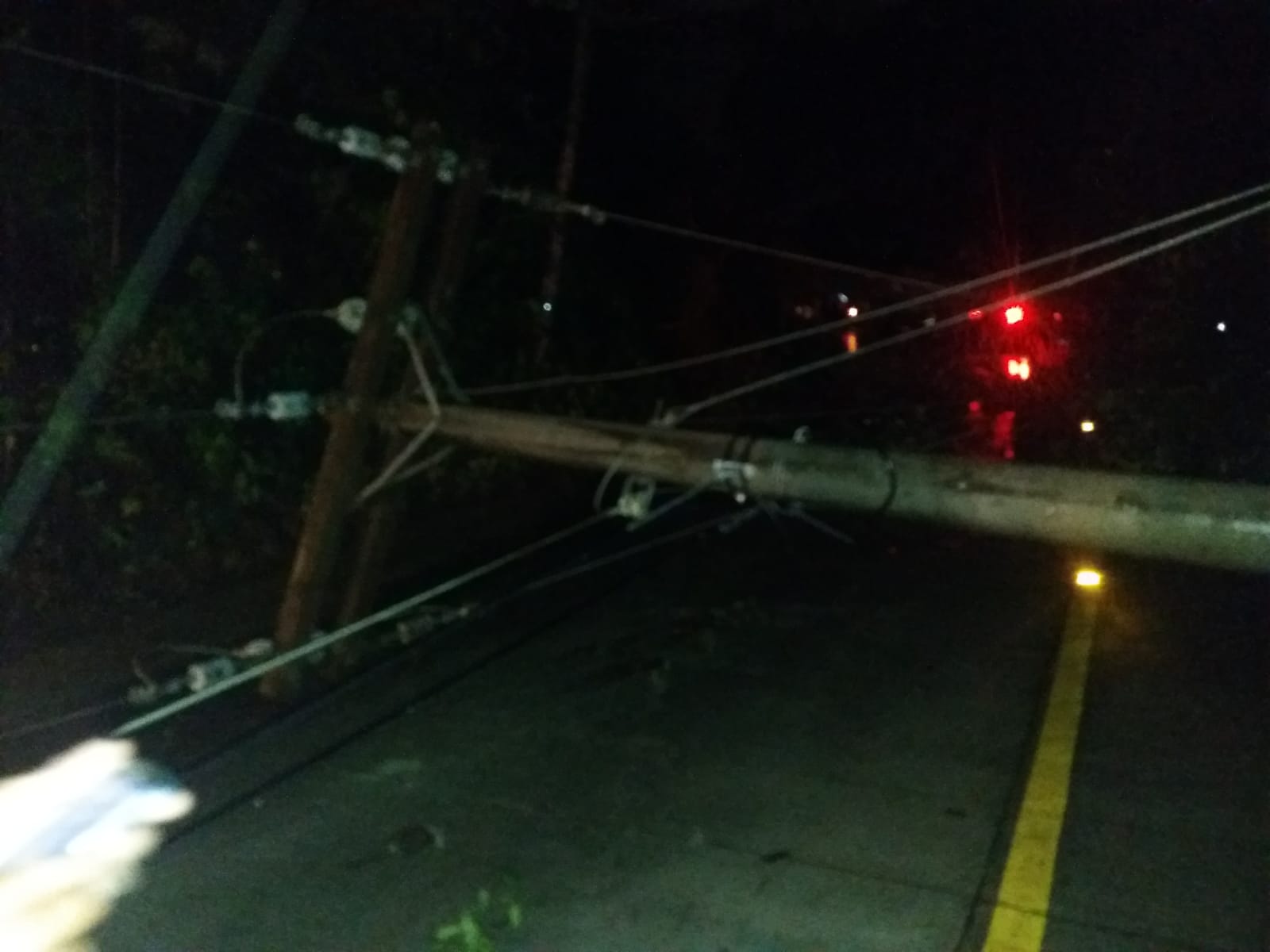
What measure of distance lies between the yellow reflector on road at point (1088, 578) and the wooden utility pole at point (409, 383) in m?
5.43

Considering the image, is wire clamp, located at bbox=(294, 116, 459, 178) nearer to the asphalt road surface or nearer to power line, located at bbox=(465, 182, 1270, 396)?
power line, located at bbox=(465, 182, 1270, 396)

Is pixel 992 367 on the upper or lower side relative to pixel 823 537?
upper

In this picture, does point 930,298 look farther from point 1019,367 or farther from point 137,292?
point 1019,367

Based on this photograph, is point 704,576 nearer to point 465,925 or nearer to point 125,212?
point 125,212

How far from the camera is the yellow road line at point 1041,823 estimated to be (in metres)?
4.49

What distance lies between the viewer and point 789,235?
17344 millimetres

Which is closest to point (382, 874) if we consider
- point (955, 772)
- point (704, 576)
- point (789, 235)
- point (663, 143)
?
point (955, 772)

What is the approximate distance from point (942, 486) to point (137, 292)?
16.8 feet

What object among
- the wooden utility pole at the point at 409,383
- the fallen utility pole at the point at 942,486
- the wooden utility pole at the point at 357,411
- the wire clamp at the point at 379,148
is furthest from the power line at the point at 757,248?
the fallen utility pole at the point at 942,486

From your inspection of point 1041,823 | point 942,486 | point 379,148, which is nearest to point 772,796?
point 1041,823

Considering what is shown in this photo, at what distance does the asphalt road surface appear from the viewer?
4566 millimetres

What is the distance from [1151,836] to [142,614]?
534 cm

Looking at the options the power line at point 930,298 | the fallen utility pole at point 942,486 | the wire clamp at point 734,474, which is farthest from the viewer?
the power line at point 930,298

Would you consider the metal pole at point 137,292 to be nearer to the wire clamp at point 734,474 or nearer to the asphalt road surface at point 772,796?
the asphalt road surface at point 772,796
